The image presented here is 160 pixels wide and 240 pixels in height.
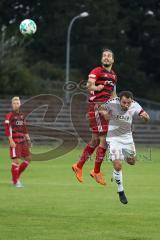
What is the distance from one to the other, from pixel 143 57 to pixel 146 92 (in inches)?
178

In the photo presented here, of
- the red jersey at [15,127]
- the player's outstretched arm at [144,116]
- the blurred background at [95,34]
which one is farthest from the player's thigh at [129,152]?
the blurred background at [95,34]

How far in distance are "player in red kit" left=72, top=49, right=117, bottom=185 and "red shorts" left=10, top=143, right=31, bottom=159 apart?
419 centimetres

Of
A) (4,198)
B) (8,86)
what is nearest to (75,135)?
(8,86)

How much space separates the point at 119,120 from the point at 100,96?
0.93 m

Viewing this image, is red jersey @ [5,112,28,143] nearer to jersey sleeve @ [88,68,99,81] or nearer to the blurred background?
jersey sleeve @ [88,68,99,81]

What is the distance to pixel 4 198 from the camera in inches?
647

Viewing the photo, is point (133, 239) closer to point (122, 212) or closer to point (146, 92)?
point (122, 212)

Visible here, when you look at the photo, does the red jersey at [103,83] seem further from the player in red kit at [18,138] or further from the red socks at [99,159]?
the player in red kit at [18,138]

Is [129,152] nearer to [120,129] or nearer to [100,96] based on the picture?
[120,129]

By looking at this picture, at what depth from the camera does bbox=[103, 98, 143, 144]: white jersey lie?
595 inches

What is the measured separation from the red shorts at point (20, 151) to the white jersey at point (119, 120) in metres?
5.41

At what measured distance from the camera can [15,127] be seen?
20688 millimetres

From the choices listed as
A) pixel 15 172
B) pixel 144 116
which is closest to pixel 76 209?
pixel 144 116

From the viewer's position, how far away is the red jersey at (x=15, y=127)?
67.9 feet
